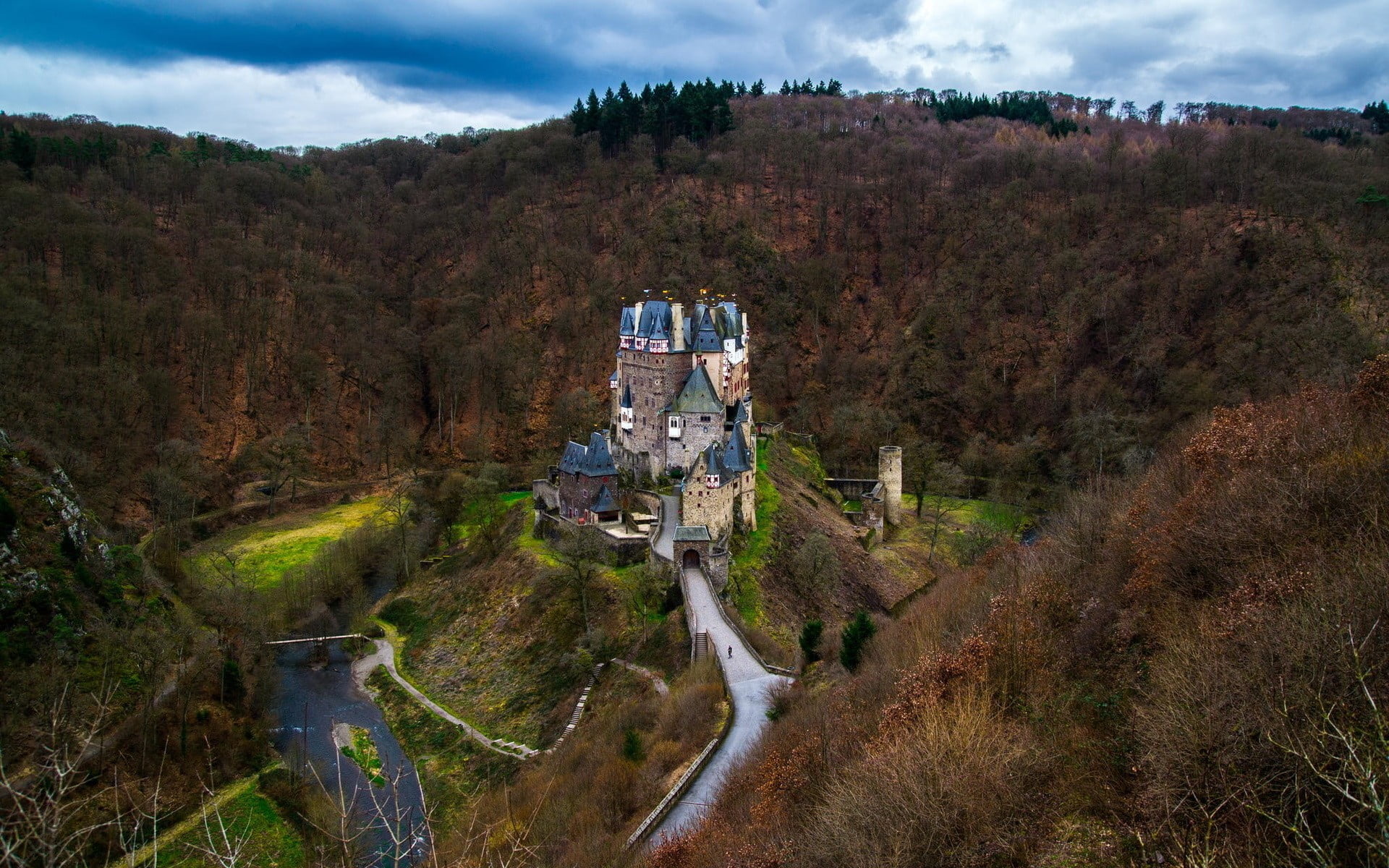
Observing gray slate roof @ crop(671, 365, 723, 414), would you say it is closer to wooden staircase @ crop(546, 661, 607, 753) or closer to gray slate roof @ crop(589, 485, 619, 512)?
gray slate roof @ crop(589, 485, 619, 512)

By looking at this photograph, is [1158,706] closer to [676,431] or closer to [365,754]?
[365,754]

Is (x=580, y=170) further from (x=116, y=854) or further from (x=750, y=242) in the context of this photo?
(x=116, y=854)

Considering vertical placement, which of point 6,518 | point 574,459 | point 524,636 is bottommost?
point 524,636

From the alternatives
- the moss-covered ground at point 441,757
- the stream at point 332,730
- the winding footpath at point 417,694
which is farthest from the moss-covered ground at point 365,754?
the winding footpath at point 417,694

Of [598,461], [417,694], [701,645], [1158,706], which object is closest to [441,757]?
[417,694]

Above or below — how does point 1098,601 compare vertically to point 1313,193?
below

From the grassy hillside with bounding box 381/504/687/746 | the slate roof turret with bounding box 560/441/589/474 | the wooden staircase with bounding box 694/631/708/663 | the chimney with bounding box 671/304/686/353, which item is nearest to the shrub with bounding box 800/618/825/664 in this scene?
the wooden staircase with bounding box 694/631/708/663

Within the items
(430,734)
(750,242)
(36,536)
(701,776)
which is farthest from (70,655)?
(750,242)
